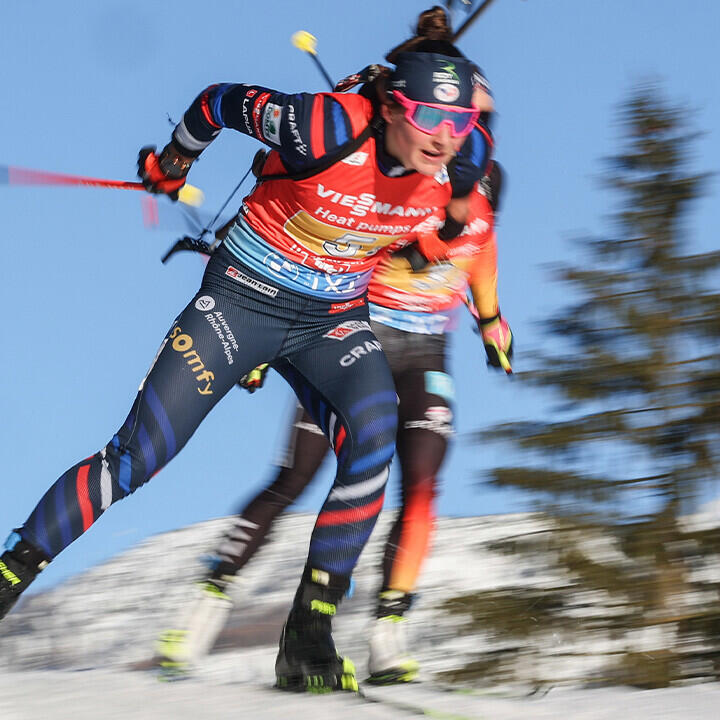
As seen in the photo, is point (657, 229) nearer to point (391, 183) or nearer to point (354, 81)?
point (354, 81)

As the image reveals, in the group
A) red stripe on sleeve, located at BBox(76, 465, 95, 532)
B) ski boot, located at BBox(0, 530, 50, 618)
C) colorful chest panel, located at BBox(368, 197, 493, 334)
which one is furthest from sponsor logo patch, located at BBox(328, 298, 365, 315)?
ski boot, located at BBox(0, 530, 50, 618)

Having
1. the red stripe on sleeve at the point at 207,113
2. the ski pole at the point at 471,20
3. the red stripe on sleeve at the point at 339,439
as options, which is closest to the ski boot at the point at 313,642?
the red stripe on sleeve at the point at 339,439

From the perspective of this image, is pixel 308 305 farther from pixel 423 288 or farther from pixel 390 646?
pixel 390 646

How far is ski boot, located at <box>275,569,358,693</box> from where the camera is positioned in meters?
3.73

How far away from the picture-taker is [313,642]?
148 inches

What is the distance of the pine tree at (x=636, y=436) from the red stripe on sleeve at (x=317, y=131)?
Answer: 297 cm

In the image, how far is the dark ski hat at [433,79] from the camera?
376 centimetres

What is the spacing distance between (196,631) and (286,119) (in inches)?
78.6

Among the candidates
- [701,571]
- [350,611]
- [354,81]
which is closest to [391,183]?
[354,81]

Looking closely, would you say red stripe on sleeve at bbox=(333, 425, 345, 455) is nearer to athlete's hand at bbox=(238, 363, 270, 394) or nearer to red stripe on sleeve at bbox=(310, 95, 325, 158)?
red stripe on sleeve at bbox=(310, 95, 325, 158)

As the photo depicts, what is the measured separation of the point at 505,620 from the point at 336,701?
10.2 feet

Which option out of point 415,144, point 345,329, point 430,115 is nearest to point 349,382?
point 345,329

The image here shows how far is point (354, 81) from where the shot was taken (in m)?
4.96

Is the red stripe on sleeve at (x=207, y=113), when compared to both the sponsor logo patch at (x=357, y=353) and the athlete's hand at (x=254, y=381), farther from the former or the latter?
the athlete's hand at (x=254, y=381)
